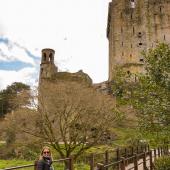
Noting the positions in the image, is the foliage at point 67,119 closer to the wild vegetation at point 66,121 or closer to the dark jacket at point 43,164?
the wild vegetation at point 66,121

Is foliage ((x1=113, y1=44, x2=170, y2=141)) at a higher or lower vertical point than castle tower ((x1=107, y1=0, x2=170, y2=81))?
lower

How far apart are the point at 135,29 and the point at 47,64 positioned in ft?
58.7

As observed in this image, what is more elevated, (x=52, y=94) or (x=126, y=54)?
(x=126, y=54)

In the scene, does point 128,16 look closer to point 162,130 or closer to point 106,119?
point 106,119

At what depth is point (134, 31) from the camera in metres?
61.2

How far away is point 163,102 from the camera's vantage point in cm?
1385

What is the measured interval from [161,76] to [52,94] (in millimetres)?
15038

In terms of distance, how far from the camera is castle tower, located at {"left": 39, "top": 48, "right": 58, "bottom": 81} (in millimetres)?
54691

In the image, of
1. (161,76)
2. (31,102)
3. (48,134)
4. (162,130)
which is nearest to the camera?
(162,130)

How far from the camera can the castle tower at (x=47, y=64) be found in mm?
54691

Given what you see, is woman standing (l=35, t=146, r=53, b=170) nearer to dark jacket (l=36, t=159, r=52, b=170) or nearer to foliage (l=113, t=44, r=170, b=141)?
dark jacket (l=36, t=159, r=52, b=170)

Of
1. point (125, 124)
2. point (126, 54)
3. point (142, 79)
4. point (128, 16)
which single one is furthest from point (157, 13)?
point (142, 79)

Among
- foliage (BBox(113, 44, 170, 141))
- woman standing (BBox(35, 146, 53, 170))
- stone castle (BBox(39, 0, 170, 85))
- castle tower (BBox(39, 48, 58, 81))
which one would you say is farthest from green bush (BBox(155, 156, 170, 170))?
stone castle (BBox(39, 0, 170, 85))

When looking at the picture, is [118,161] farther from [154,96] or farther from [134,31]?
[134,31]
